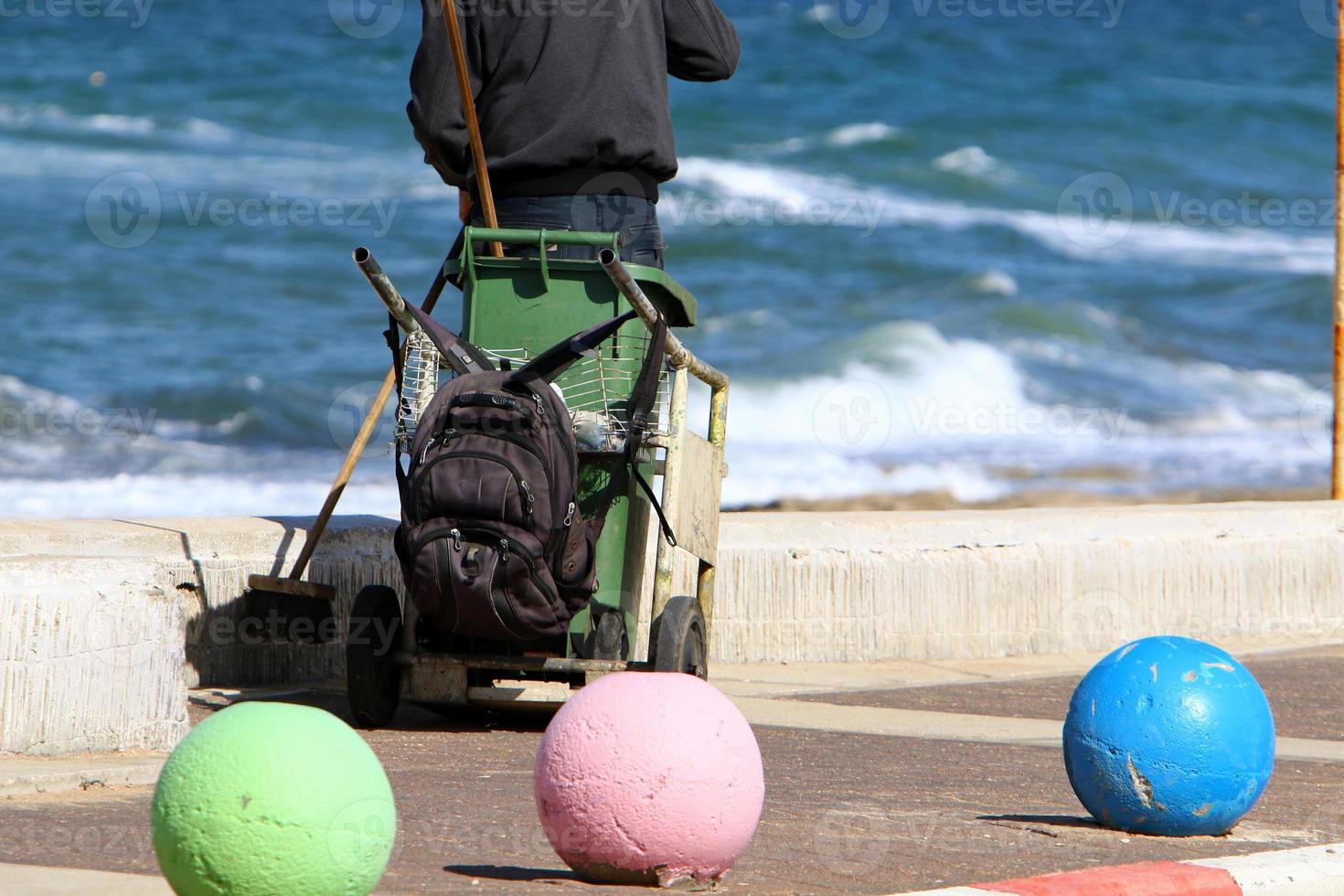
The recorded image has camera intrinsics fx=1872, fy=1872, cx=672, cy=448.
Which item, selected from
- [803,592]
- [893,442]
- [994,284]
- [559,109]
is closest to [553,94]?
[559,109]

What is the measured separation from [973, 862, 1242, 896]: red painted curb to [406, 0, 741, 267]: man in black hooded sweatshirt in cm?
293

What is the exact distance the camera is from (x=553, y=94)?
6.05 meters

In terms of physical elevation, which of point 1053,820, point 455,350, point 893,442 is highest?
point 455,350

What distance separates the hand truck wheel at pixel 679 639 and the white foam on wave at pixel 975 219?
21822 mm

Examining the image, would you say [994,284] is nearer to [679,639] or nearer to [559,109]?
[559,109]

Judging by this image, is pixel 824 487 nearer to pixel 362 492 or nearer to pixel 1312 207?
pixel 362 492

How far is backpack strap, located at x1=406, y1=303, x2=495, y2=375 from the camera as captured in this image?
18.8 feet

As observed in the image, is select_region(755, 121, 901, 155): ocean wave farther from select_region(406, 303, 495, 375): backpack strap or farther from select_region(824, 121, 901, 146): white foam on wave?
select_region(406, 303, 495, 375): backpack strap

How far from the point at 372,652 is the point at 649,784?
237 cm

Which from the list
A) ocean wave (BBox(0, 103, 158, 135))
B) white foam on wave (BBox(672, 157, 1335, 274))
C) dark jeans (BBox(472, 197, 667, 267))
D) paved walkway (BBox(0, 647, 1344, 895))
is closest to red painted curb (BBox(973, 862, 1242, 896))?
paved walkway (BBox(0, 647, 1344, 895))

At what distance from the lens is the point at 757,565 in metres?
7.82

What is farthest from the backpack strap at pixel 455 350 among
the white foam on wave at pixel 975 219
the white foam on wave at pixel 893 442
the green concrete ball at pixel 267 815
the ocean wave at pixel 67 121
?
the ocean wave at pixel 67 121

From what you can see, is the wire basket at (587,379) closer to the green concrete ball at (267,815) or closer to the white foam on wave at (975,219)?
the green concrete ball at (267,815)

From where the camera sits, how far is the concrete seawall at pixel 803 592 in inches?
200
